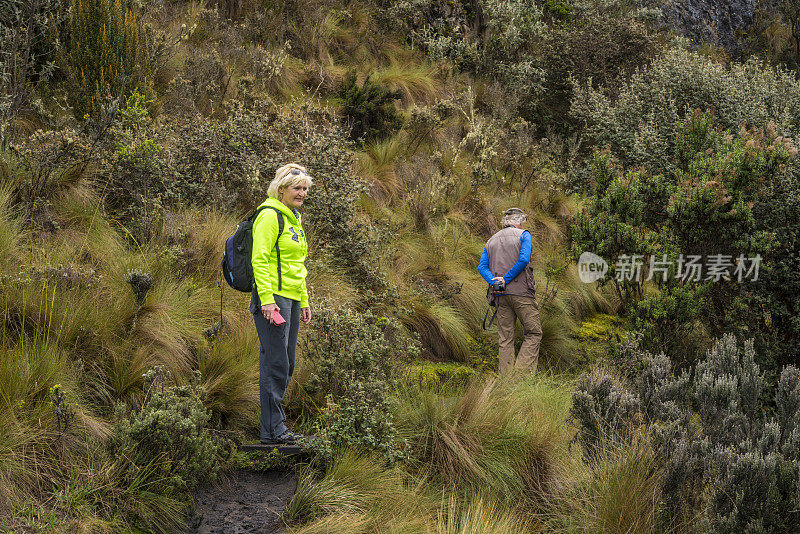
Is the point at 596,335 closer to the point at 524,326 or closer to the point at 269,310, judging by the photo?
the point at 524,326

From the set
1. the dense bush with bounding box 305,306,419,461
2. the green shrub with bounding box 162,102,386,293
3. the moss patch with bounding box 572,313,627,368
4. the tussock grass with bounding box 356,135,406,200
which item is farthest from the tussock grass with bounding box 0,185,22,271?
the moss patch with bounding box 572,313,627,368

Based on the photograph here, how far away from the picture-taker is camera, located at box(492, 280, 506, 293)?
734 cm

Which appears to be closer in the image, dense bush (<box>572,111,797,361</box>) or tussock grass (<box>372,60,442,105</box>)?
dense bush (<box>572,111,797,361</box>)

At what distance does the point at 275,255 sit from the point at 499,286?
3.41 m

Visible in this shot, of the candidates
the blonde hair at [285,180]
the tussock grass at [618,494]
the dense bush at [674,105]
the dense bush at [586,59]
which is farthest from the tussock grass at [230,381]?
the dense bush at [586,59]

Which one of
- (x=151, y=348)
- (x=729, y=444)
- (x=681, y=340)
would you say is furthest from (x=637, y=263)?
(x=151, y=348)

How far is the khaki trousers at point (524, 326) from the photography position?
24.3 ft

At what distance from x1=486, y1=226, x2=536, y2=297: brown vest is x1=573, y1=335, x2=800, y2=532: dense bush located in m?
2.10

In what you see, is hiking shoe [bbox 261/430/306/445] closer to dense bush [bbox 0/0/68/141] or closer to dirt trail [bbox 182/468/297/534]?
dirt trail [bbox 182/468/297/534]

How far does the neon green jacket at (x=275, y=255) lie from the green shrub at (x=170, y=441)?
88 centimetres

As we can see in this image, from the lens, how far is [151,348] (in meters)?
5.28

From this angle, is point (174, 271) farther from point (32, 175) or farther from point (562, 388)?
point (562, 388)

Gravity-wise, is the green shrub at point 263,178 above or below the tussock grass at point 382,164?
above

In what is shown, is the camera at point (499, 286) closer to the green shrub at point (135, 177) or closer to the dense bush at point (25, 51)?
the green shrub at point (135, 177)
